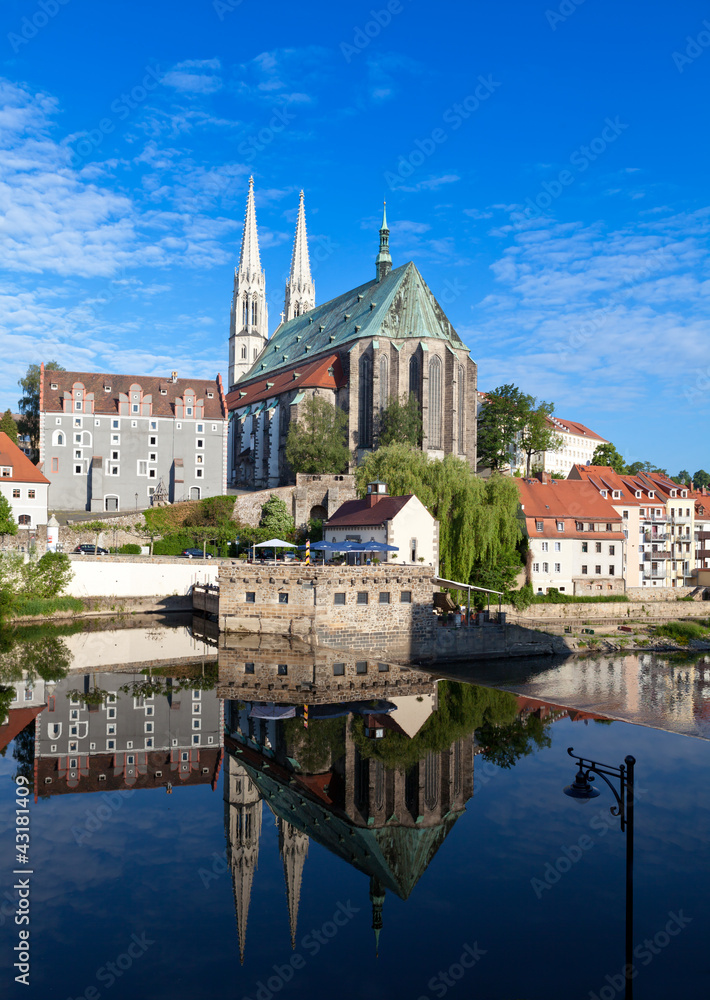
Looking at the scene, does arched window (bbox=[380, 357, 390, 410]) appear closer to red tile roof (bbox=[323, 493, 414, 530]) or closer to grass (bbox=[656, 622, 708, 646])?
red tile roof (bbox=[323, 493, 414, 530])

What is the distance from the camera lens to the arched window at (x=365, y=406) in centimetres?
7938

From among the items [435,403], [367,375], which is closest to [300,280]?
[367,375]

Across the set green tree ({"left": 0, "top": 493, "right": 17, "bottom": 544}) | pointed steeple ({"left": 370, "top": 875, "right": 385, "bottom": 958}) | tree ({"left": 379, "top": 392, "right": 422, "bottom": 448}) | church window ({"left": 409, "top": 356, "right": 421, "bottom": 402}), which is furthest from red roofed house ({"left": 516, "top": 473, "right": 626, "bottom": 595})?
pointed steeple ({"left": 370, "top": 875, "right": 385, "bottom": 958})

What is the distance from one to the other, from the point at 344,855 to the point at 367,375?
218 feet

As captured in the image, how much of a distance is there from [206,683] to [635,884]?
21.5 metres

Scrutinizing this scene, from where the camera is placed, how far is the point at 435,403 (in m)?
79.6

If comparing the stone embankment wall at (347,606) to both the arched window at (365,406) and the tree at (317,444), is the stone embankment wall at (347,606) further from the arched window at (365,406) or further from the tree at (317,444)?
the arched window at (365,406)

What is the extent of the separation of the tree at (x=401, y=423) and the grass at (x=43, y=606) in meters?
33.1

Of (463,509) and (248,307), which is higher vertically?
(248,307)

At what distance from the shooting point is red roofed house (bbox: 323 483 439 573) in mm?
45719

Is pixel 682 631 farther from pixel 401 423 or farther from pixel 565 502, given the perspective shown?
pixel 401 423

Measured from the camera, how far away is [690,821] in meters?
19.0

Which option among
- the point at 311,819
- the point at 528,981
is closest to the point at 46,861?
the point at 311,819

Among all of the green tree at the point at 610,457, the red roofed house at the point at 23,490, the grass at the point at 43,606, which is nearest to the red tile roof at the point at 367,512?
the grass at the point at 43,606
